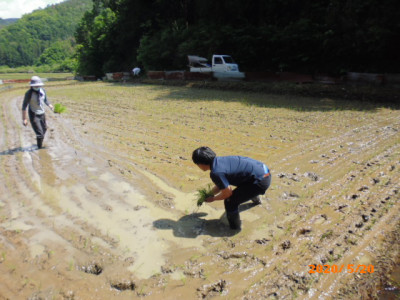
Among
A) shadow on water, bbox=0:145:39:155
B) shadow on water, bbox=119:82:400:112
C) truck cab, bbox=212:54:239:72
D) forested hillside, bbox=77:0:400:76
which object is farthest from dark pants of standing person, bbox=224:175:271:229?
truck cab, bbox=212:54:239:72

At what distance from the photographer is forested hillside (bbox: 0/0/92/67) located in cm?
13350

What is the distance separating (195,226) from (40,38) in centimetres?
18101

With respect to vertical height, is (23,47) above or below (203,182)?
above

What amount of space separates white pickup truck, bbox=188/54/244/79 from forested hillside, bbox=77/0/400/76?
4.94 ft

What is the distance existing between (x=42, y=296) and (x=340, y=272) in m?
2.85

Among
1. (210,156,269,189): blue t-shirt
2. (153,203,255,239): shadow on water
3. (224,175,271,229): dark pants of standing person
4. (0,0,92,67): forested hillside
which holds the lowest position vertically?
(153,203,255,239): shadow on water

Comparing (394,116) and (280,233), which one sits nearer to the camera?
(280,233)

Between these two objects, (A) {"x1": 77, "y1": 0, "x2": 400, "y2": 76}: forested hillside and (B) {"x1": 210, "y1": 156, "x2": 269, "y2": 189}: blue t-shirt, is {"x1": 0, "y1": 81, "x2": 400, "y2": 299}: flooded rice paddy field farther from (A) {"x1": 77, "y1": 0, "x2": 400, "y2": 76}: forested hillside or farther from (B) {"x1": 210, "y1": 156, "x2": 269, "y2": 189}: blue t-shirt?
(A) {"x1": 77, "y1": 0, "x2": 400, "y2": 76}: forested hillside

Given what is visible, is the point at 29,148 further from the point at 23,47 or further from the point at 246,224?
the point at 23,47

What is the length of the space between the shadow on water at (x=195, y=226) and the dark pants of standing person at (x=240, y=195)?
200mm

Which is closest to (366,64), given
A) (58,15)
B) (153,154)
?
(153,154)

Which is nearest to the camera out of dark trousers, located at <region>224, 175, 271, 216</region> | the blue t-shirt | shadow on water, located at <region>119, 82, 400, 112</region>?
the blue t-shirt

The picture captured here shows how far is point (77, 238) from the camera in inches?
143
